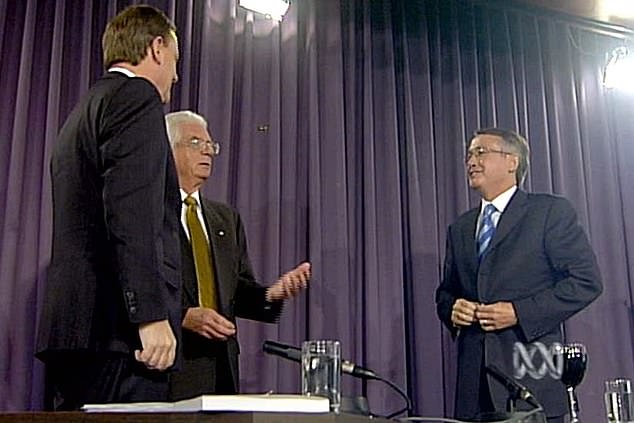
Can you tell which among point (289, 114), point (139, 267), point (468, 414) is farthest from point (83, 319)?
A: point (289, 114)

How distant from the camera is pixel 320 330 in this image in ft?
10.1

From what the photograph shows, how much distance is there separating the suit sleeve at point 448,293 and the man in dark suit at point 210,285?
1.64 ft

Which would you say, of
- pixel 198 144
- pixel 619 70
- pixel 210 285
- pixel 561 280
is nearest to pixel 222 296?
pixel 210 285

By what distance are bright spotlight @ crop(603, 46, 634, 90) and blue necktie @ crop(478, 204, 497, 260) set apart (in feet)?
4.01

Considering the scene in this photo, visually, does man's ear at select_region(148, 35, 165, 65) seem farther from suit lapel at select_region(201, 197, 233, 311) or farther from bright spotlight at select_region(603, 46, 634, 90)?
bright spotlight at select_region(603, 46, 634, 90)

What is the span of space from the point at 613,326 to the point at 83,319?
250 centimetres

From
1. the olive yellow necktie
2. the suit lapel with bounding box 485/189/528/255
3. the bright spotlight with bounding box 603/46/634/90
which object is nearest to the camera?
the olive yellow necktie

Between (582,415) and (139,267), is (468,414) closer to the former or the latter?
(582,415)

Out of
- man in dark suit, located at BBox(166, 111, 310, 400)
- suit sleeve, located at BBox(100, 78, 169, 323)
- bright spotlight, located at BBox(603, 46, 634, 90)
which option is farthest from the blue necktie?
suit sleeve, located at BBox(100, 78, 169, 323)

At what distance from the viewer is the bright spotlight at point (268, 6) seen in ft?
10.8

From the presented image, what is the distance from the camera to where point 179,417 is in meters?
1.00

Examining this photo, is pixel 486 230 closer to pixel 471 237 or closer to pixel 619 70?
pixel 471 237

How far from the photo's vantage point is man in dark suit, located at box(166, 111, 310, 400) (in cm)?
228

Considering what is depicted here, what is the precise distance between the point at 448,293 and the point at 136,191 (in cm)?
144
